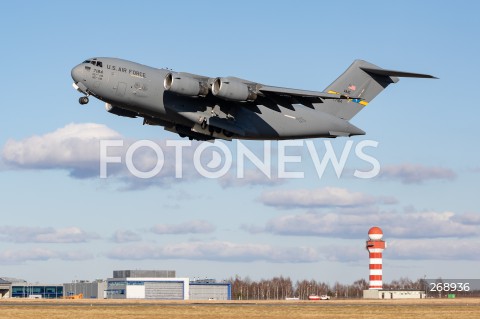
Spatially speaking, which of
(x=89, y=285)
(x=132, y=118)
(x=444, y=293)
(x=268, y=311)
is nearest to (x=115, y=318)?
(x=268, y=311)

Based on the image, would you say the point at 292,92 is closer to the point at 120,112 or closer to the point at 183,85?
the point at 183,85

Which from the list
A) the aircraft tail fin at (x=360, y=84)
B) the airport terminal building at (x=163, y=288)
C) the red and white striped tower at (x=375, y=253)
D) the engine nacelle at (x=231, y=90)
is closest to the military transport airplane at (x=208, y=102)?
the engine nacelle at (x=231, y=90)

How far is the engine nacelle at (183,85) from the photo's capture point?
3641 cm

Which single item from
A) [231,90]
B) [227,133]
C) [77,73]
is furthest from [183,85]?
[77,73]

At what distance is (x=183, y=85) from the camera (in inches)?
1442

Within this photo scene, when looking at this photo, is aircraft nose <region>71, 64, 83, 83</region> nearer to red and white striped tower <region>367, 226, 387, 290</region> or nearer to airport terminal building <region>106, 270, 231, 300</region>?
red and white striped tower <region>367, 226, 387, 290</region>

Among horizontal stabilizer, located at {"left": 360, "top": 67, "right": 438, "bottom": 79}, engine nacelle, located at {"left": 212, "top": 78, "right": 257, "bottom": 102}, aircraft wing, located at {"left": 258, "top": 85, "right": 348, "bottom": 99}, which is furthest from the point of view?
horizontal stabilizer, located at {"left": 360, "top": 67, "right": 438, "bottom": 79}

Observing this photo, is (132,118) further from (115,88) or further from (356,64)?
(356,64)

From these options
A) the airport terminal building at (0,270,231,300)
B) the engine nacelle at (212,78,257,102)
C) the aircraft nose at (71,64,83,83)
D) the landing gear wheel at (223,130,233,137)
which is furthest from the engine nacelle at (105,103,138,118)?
the airport terminal building at (0,270,231,300)

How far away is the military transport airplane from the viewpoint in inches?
1417

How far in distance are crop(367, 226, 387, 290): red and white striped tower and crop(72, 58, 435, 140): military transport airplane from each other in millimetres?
45846

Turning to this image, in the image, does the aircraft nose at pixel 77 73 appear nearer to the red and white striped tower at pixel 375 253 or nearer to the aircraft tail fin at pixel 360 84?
the aircraft tail fin at pixel 360 84

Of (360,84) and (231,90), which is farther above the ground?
(360,84)

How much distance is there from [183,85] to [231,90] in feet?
7.06
